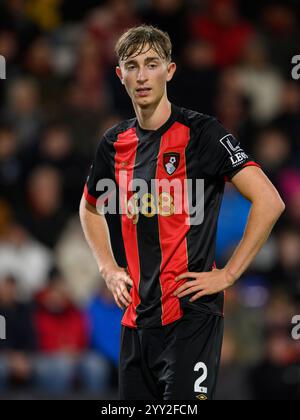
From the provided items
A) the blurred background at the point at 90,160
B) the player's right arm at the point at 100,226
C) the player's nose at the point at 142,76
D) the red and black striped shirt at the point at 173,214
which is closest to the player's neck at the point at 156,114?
the red and black striped shirt at the point at 173,214

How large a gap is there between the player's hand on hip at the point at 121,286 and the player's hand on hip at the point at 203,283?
0.28 meters

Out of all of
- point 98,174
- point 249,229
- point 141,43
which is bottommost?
point 249,229

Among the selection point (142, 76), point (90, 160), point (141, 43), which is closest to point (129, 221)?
point (142, 76)

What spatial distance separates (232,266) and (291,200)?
16.2ft

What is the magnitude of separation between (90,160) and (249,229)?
5.23m

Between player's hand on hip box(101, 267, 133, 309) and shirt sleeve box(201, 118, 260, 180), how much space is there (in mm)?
661

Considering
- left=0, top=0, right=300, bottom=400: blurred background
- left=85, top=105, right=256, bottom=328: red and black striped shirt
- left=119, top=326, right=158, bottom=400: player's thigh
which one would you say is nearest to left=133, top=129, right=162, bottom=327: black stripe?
left=85, top=105, right=256, bottom=328: red and black striped shirt

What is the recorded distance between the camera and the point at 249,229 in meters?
4.47

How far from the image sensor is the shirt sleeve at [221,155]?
4484 millimetres

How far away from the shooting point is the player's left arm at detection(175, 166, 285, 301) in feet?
14.5

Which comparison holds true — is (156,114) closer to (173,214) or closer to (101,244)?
(173,214)
